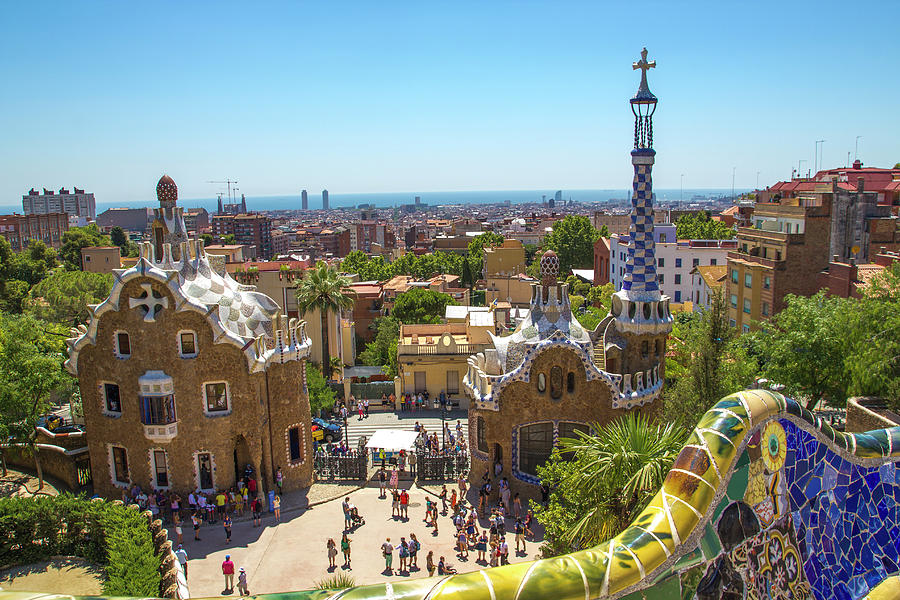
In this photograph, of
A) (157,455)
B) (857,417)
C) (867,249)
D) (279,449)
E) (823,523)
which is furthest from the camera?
(867,249)

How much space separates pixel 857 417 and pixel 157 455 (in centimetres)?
2649

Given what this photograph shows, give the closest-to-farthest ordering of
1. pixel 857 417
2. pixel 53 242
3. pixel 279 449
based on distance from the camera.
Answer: pixel 857 417
pixel 279 449
pixel 53 242

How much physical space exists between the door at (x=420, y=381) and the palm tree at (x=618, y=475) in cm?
2634

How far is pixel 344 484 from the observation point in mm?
31234

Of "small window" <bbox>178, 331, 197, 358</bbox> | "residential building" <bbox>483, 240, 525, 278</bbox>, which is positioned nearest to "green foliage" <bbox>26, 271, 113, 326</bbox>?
"small window" <bbox>178, 331, 197, 358</bbox>

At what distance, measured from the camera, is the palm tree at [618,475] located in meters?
16.7

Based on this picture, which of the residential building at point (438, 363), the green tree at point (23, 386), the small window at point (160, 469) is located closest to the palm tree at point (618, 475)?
the small window at point (160, 469)

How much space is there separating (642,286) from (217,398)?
17921 mm

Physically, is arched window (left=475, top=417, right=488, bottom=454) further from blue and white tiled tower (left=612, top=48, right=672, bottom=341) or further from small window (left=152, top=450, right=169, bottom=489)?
small window (left=152, top=450, right=169, bottom=489)

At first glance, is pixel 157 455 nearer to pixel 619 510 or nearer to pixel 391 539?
pixel 391 539

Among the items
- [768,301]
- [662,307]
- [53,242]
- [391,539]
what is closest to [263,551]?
[391,539]

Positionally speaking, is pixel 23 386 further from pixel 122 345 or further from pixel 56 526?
pixel 56 526

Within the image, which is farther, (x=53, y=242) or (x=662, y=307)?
(x=53, y=242)

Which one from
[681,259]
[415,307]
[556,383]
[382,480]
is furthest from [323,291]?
[681,259]
